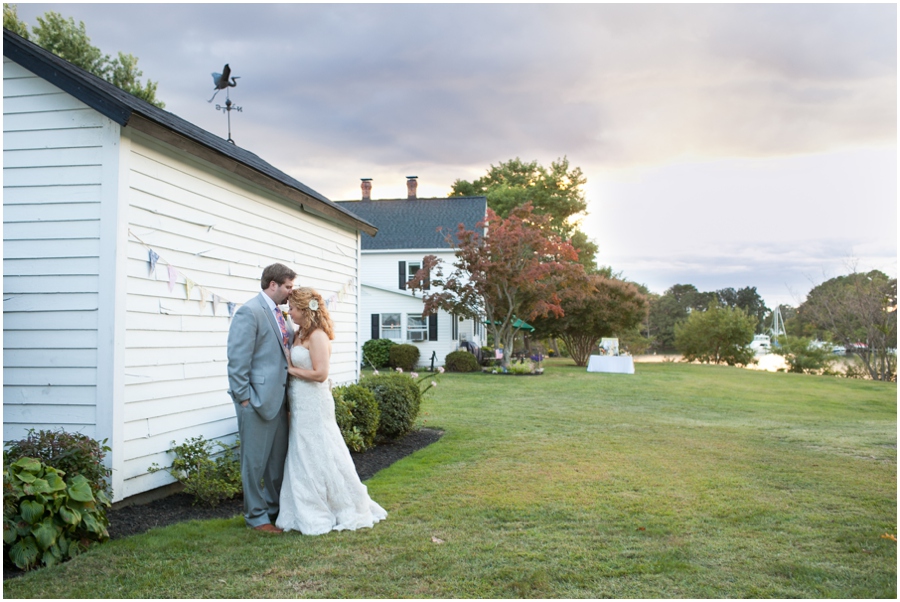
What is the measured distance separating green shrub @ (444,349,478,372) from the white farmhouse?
85cm

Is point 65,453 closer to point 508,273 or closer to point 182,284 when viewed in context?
point 182,284

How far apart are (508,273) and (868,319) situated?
14986mm

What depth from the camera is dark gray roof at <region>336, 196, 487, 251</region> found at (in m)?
30.3

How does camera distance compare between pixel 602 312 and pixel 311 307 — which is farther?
pixel 602 312

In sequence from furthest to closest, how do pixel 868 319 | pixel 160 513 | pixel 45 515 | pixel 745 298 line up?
pixel 745 298 < pixel 868 319 < pixel 160 513 < pixel 45 515

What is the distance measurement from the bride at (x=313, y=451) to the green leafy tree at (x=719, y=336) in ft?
111

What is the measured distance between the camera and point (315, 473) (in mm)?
5105

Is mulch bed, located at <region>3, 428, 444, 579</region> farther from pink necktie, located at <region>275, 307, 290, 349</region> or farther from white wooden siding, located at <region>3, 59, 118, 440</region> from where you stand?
pink necktie, located at <region>275, 307, 290, 349</region>

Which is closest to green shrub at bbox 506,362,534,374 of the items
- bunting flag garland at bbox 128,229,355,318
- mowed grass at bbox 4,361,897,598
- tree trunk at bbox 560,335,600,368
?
tree trunk at bbox 560,335,600,368

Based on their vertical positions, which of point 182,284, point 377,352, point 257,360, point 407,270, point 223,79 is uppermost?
point 223,79

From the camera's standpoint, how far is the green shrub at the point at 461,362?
2481cm

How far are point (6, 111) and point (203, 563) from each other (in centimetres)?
426

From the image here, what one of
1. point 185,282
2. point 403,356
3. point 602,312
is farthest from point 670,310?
point 185,282

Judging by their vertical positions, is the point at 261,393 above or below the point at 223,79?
below
